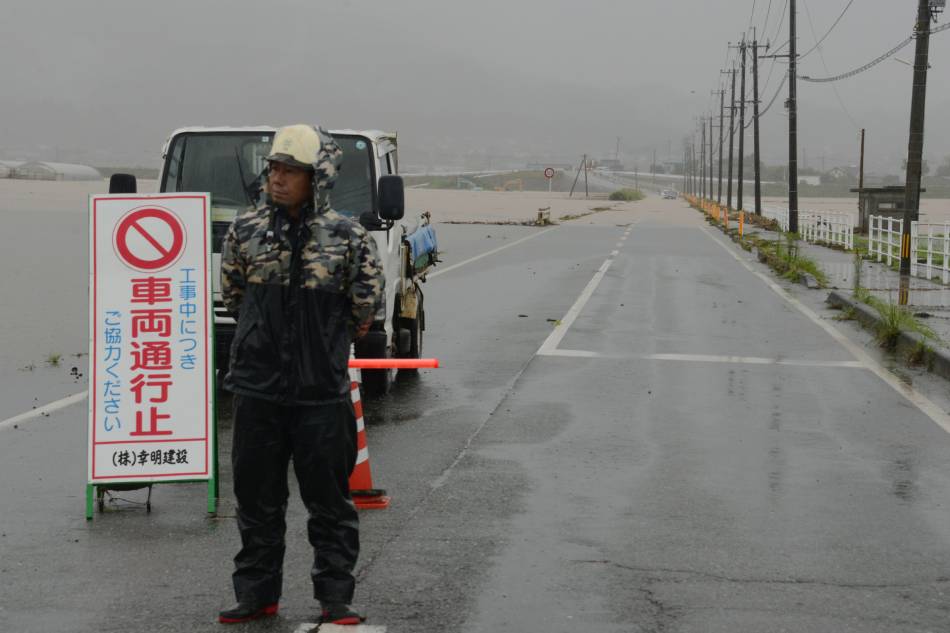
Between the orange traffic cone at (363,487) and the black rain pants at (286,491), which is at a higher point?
the black rain pants at (286,491)

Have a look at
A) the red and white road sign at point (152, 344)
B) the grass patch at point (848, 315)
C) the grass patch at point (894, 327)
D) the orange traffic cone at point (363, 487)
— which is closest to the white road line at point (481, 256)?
the grass patch at point (848, 315)

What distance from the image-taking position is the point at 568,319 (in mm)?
17688

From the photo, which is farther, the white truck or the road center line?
the road center line

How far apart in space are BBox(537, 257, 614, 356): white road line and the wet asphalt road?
94cm

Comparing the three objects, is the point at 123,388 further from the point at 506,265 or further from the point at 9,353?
the point at 506,265

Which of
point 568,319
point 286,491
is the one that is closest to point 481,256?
point 568,319

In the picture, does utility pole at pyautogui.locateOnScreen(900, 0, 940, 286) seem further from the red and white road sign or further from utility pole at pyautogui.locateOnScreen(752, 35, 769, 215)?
utility pole at pyautogui.locateOnScreen(752, 35, 769, 215)

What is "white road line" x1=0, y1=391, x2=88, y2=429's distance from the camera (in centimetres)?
960

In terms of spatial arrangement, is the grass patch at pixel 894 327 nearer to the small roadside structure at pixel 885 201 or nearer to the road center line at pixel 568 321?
the road center line at pixel 568 321

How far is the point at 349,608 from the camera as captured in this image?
16.8 feet

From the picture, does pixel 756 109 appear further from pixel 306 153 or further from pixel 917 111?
pixel 306 153

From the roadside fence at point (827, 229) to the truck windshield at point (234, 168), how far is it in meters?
27.2

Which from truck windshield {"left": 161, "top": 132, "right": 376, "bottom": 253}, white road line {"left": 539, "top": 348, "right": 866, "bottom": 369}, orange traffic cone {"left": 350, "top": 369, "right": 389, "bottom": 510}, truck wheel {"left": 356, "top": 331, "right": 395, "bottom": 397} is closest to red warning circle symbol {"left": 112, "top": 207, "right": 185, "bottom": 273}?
orange traffic cone {"left": 350, "top": 369, "right": 389, "bottom": 510}

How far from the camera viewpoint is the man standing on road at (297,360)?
492 centimetres
